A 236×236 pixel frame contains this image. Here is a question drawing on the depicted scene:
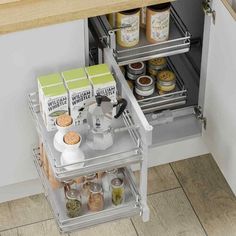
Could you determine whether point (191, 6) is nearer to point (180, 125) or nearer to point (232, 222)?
point (180, 125)

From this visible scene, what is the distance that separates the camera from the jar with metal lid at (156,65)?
310cm

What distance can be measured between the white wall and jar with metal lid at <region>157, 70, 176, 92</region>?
18.2 inches

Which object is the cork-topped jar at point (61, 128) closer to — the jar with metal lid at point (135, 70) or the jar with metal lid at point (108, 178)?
the jar with metal lid at point (108, 178)

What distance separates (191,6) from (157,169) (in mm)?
726

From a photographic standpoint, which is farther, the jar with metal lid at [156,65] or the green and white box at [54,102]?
the jar with metal lid at [156,65]

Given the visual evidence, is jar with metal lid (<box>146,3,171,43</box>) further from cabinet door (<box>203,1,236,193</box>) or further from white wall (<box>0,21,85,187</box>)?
white wall (<box>0,21,85,187</box>)

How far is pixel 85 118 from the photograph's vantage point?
2.65 meters

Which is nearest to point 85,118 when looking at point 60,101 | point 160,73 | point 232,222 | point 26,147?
point 60,101

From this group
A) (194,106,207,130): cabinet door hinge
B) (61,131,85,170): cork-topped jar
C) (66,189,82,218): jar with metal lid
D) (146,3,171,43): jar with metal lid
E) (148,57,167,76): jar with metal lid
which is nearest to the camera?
(61,131,85,170): cork-topped jar

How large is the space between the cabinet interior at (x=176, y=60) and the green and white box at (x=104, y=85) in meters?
0.21

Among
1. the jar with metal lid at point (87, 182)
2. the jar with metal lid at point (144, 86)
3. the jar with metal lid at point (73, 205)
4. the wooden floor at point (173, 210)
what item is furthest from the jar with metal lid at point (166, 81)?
the jar with metal lid at point (73, 205)

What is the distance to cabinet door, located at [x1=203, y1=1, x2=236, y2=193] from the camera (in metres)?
2.62

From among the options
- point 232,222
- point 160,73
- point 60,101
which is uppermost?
→ point 60,101

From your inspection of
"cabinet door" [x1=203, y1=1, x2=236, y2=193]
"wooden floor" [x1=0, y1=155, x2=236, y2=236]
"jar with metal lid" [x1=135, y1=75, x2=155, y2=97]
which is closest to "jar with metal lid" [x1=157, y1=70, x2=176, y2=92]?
"jar with metal lid" [x1=135, y1=75, x2=155, y2=97]
